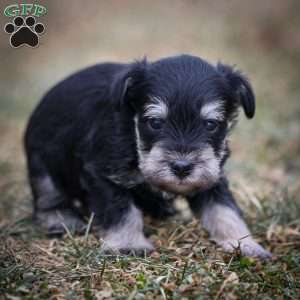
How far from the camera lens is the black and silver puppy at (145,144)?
503cm

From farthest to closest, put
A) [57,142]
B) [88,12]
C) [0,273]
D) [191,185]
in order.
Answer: [88,12], [57,142], [191,185], [0,273]

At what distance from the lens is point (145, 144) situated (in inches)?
208

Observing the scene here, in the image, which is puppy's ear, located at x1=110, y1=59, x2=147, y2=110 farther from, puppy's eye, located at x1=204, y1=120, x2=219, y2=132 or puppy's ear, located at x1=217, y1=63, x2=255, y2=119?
puppy's ear, located at x1=217, y1=63, x2=255, y2=119

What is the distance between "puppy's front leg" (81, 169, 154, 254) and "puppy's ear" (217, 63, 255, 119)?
141 centimetres

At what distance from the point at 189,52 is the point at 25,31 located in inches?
408

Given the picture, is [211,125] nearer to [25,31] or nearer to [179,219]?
[179,219]

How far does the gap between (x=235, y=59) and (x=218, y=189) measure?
31.1 ft

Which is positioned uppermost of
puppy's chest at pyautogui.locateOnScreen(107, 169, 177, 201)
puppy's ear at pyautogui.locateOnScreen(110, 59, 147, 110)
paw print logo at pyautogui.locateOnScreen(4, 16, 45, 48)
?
paw print logo at pyautogui.locateOnScreen(4, 16, 45, 48)

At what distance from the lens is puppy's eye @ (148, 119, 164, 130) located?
5.15 meters

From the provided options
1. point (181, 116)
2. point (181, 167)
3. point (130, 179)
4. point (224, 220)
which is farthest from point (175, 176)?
point (224, 220)

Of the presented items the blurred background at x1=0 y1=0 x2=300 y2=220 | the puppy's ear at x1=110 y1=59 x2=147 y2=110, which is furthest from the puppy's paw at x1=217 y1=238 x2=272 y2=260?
the puppy's ear at x1=110 y1=59 x2=147 y2=110

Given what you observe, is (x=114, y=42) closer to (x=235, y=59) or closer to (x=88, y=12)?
(x=88, y=12)

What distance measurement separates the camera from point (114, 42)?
17.1 metres

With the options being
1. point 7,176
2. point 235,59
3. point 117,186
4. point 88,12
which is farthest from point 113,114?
point 88,12
